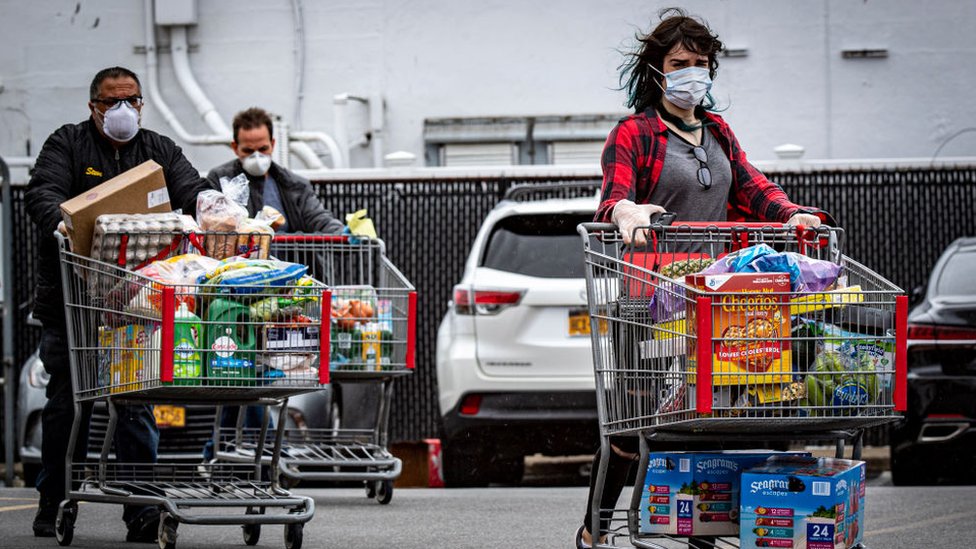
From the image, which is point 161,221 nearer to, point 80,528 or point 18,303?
point 80,528

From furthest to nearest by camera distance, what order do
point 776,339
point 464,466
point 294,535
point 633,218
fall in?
point 464,466 → point 294,535 → point 633,218 → point 776,339

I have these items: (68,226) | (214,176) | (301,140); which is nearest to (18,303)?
(301,140)

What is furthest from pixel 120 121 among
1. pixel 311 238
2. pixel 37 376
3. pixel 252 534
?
pixel 37 376

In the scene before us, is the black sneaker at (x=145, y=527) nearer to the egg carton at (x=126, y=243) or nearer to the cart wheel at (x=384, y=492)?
the egg carton at (x=126, y=243)

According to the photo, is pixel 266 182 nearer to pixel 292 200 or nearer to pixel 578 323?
pixel 292 200

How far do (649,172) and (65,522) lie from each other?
2.74 metres

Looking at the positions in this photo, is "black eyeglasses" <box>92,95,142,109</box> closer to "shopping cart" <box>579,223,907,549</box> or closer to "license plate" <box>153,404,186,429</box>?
"shopping cart" <box>579,223,907,549</box>

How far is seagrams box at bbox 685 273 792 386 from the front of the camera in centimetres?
459

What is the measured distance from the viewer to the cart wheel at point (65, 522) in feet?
21.0

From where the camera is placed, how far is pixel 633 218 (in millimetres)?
4957

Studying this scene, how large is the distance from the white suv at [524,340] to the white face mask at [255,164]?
1465mm

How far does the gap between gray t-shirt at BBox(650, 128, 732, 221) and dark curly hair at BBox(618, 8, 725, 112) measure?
201 mm

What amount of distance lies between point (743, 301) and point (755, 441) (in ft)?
1.71

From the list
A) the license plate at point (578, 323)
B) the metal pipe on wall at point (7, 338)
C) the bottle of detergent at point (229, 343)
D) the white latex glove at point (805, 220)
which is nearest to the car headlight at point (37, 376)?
the metal pipe on wall at point (7, 338)
